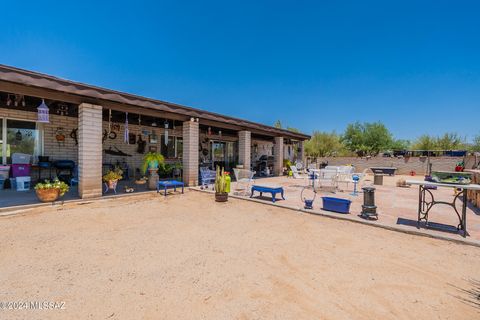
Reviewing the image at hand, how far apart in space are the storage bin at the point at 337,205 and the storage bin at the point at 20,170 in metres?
9.70

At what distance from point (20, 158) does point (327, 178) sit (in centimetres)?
1066

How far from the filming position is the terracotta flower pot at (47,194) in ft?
16.0

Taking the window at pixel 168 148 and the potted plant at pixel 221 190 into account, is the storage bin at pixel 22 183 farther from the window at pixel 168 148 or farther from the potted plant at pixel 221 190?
the potted plant at pixel 221 190

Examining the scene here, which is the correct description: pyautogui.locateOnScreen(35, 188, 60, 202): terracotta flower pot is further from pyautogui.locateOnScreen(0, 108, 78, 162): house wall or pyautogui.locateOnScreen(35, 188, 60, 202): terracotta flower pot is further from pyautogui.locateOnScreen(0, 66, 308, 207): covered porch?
pyautogui.locateOnScreen(0, 108, 78, 162): house wall

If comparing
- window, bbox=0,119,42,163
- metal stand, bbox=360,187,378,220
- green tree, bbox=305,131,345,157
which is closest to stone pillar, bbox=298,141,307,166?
green tree, bbox=305,131,345,157

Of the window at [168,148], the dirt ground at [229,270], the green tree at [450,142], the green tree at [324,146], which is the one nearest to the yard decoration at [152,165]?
the dirt ground at [229,270]

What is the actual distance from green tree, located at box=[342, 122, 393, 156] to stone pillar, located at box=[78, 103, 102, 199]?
3162 centimetres

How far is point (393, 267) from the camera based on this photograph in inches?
102

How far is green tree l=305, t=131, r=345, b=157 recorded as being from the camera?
2639 cm

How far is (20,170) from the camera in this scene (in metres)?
6.83

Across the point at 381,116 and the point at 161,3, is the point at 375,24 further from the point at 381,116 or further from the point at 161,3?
the point at 381,116

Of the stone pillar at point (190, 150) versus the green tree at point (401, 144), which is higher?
the green tree at point (401, 144)

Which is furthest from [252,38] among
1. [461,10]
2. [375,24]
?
[461,10]

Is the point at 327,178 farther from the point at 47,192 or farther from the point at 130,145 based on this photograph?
the point at 130,145
